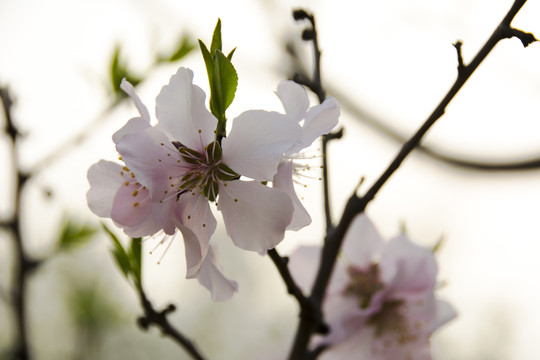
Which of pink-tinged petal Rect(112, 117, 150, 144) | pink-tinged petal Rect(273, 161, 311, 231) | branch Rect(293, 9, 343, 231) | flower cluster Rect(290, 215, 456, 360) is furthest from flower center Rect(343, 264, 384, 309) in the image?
pink-tinged petal Rect(112, 117, 150, 144)

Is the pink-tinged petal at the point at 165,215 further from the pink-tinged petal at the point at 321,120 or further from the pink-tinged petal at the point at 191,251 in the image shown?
the pink-tinged petal at the point at 321,120

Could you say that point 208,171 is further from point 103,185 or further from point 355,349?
point 355,349

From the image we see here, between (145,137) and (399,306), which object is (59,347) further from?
(145,137)

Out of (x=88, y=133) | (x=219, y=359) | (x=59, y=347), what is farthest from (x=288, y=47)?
(x=219, y=359)

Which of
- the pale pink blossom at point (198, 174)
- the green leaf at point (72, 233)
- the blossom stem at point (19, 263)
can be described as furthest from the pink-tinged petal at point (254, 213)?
the green leaf at point (72, 233)

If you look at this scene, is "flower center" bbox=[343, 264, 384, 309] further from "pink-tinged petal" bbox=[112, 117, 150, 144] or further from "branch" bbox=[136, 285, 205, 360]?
"pink-tinged petal" bbox=[112, 117, 150, 144]

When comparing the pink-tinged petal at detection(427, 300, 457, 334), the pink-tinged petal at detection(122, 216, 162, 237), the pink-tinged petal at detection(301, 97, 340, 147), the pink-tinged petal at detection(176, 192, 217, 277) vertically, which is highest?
the pink-tinged petal at detection(301, 97, 340, 147)

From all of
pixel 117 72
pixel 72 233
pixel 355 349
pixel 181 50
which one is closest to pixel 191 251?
pixel 355 349
